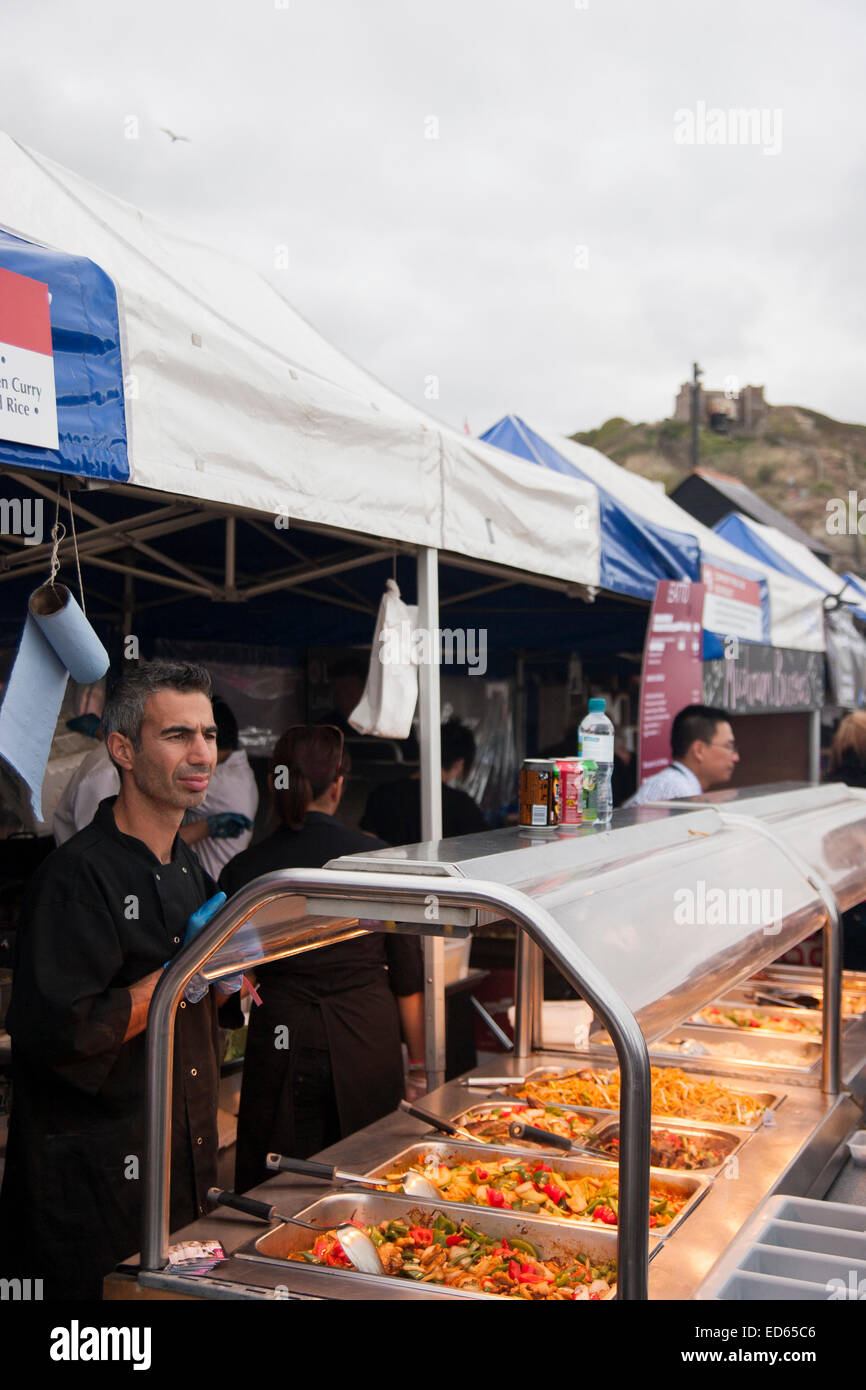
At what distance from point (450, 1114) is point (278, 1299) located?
126 cm

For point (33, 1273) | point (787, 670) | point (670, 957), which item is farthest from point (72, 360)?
point (787, 670)

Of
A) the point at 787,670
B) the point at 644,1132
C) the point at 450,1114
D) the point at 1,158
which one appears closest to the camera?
the point at 644,1132

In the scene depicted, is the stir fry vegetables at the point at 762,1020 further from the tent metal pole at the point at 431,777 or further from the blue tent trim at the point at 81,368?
the blue tent trim at the point at 81,368

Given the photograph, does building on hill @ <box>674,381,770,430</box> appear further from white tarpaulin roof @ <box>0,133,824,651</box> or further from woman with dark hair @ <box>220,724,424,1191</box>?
woman with dark hair @ <box>220,724,424,1191</box>

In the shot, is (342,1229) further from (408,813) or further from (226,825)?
(408,813)

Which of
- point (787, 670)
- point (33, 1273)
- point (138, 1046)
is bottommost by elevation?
point (33, 1273)

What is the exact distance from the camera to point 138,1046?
2398mm

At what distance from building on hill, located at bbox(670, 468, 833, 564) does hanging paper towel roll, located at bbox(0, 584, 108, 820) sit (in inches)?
1014

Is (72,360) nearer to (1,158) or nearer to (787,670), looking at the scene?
(1,158)

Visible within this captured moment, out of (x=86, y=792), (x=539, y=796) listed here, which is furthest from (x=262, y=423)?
(x=86, y=792)

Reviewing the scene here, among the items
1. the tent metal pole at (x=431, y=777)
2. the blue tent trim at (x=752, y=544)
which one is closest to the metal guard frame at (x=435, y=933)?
the tent metal pole at (x=431, y=777)

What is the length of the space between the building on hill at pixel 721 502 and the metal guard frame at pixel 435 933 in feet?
85.4

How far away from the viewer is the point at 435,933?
74.2 inches

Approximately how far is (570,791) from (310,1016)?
104 centimetres
